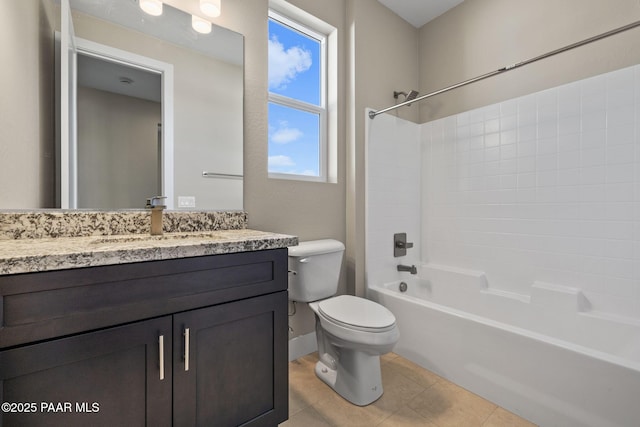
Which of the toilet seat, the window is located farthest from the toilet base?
the window

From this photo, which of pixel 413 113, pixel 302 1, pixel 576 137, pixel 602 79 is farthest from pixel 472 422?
pixel 302 1

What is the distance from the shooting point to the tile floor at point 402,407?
139cm

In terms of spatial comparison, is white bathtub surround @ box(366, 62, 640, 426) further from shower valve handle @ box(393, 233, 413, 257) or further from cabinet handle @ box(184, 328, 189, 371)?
cabinet handle @ box(184, 328, 189, 371)

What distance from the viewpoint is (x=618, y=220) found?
1649mm

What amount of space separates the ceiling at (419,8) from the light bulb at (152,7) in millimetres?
1710

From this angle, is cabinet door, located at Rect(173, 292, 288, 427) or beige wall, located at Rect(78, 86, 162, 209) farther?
beige wall, located at Rect(78, 86, 162, 209)

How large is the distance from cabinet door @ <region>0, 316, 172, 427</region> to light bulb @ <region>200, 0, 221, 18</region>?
1.60 meters

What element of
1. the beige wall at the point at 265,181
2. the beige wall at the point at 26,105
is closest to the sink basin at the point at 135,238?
the beige wall at the point at 26,105

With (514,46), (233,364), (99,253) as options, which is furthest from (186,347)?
(514,46)

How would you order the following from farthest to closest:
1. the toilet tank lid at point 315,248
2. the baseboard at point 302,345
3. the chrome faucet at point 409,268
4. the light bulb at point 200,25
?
the chrome faucet at point 409,268 < the baseboard at point 302,345 < the toilet tank lid at point 315,248 < the light bulb at point 200,25

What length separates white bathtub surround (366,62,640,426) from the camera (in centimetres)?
137

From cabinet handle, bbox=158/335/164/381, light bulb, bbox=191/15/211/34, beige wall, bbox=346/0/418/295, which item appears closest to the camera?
cabinet handle, bbox=158/335/164/381

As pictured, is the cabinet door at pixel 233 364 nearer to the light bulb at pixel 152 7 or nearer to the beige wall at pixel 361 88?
the beige wall at pixel 361 88

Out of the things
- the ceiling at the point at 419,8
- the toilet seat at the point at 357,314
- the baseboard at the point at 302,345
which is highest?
the ceiling at the point at 419,8
